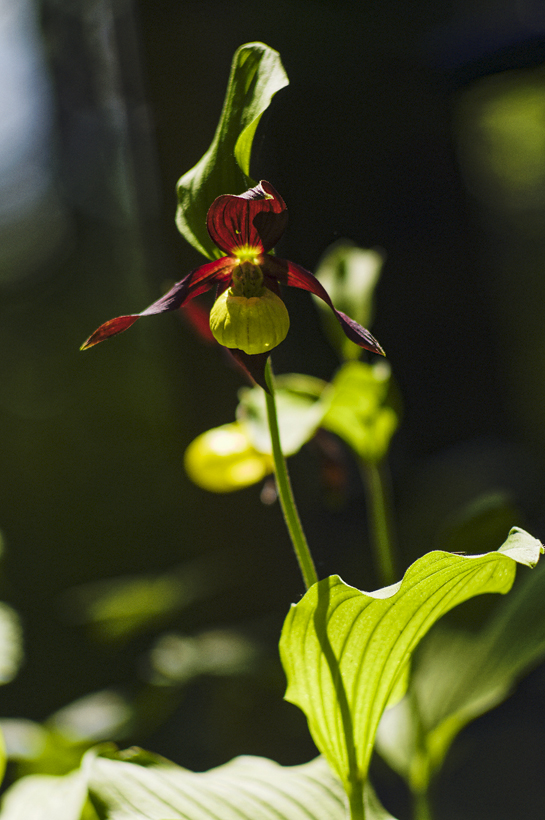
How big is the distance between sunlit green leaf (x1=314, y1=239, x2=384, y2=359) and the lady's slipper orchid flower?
16 centimetres

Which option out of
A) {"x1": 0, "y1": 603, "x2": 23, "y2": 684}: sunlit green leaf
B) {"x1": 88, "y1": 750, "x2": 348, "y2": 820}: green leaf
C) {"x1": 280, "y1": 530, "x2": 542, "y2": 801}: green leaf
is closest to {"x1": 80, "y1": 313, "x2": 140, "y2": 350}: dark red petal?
{"x1": 280, "y1": 530, "x2": 542, "y2": 801}: green leaf

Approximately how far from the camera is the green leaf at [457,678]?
1.42 ft

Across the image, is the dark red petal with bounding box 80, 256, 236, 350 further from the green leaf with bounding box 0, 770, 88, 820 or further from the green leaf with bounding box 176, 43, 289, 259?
the green leaf with bounding box 0, 770, 88, 820

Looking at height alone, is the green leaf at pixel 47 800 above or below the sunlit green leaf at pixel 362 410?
below

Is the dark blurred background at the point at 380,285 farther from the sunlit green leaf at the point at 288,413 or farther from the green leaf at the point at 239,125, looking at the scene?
the green leaf at the point at 239,125

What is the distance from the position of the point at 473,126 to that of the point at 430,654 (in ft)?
4.71

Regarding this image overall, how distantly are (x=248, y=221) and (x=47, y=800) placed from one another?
0.53 m

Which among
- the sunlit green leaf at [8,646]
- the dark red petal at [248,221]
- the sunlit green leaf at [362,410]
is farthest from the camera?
the sunlit green leaf at [8,646]

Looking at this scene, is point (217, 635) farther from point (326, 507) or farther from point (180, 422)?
point (180, 422)

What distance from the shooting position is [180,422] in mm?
1187

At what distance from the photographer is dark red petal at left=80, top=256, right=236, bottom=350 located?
10.9 inches

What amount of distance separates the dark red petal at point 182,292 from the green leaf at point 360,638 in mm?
168

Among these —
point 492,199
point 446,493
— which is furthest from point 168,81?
point 446,493

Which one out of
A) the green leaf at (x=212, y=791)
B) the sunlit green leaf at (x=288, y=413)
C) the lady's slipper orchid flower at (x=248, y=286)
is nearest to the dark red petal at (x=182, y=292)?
the lady's slipper orchid flower at (x=248, y=286)
